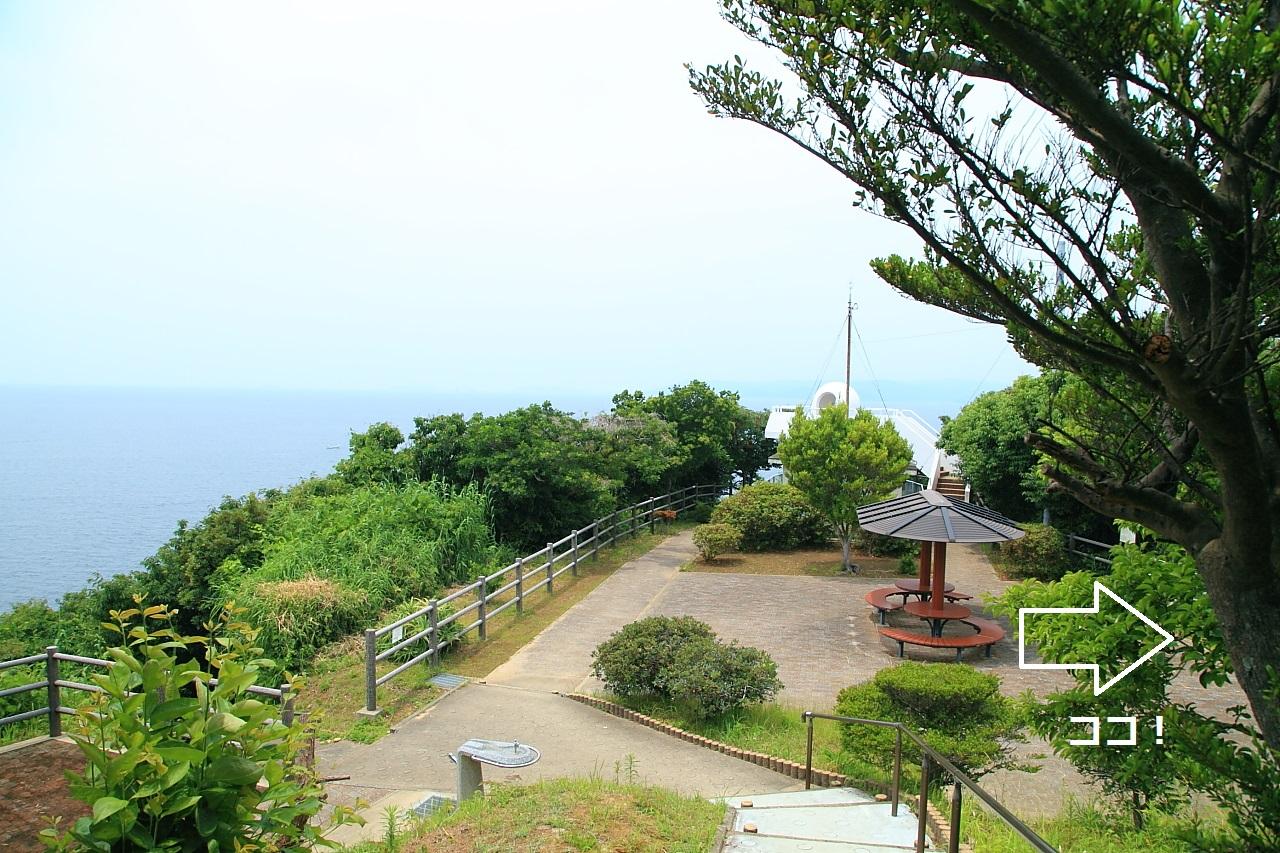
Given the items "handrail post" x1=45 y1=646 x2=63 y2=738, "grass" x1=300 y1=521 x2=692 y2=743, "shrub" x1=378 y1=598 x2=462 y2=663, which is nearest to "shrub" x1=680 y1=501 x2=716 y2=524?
"grass" x1=300 y1=521 x2=692 y2=743

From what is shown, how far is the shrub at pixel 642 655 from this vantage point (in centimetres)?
907

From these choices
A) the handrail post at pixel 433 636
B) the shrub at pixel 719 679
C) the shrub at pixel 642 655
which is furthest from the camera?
the handrail post at pixel 433 636

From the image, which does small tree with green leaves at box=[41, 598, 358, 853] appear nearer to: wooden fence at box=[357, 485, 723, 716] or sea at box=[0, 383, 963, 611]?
wooden fence at box=[357, 485, 723, 716]

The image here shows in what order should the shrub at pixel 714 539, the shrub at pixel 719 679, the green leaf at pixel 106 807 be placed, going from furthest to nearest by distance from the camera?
the shrub at pixel 714 539
the shrub at pixel 719 679
the green leaf at pixel 106 807

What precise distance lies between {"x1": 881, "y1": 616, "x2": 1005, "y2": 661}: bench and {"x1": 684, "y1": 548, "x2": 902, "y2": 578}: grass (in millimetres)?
4647

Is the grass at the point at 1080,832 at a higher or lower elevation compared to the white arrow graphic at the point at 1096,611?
lower

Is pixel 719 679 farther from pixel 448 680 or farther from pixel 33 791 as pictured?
pixel 33 791

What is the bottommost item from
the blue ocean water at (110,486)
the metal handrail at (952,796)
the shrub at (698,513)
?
the blue ocean water at (110,486)

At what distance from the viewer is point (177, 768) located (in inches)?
92.1

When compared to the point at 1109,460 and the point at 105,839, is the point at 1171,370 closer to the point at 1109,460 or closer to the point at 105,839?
the point at 1109,460

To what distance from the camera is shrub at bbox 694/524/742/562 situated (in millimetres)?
17453

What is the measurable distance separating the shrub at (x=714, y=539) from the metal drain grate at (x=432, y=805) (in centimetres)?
1127

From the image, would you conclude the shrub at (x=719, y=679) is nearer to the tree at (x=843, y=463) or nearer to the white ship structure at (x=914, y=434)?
the tree at (x=843, y=463)

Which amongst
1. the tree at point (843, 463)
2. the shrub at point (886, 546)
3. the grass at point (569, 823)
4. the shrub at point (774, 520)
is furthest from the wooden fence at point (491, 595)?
the shrub at point (886, 546)
